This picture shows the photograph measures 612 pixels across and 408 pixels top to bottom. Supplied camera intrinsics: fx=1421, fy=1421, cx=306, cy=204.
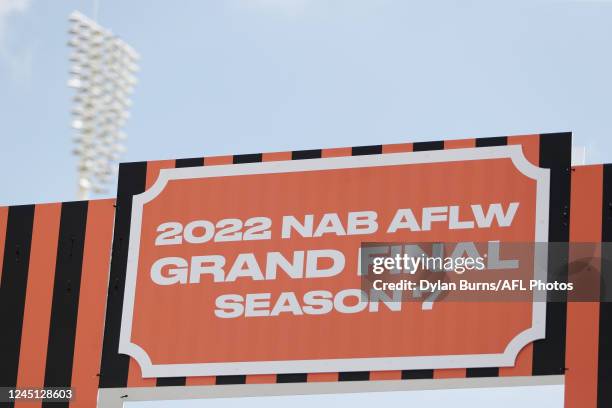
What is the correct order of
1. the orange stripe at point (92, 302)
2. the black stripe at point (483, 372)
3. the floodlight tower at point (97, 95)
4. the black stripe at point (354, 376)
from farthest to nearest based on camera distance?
the floodlight tower at point (97, 95), the orange stripe at point (92, 302), the black stripe at point (354, 376), the black stripe at point (483, 372)

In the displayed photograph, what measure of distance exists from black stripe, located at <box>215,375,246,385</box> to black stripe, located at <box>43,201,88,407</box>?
1132 millimetres

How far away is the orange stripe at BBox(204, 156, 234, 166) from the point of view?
967cm

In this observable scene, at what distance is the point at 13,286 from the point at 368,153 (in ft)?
9.04

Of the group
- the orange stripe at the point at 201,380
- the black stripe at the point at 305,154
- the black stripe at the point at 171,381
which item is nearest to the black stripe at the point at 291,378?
the orange stripe at the point at 201,380

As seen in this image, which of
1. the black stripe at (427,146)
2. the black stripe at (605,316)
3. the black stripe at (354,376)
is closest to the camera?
the black stripe at (605,316)

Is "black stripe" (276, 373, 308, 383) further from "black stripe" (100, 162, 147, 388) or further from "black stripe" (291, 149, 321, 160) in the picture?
"black stripe" (291, 149, 321, 160)

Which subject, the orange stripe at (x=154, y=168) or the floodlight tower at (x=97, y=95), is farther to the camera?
the floodlight tower at (x=97, y=95)

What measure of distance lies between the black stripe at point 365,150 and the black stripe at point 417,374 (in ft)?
4.82

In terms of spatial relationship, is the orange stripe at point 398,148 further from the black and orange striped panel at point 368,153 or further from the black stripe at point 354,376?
the black stripe at point 354,376

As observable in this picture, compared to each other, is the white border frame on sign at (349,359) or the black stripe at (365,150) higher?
the black stripe at (365,150)

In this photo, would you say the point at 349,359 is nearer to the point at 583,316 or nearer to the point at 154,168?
the point at 583,316

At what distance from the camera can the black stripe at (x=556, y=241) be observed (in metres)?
8.52

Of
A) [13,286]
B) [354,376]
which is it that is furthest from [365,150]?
[13,286]
